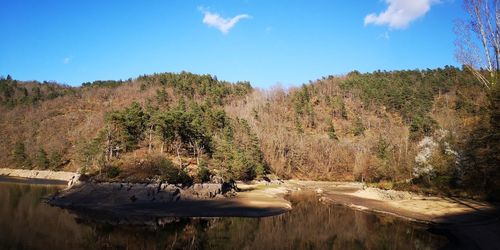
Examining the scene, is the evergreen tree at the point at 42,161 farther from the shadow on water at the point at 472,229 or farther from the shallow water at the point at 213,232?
the shadow on water at the point at 472,229

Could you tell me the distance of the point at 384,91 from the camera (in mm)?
170125

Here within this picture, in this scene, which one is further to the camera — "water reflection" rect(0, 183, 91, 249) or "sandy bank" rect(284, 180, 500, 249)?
"sandy bank" rect(284, 180, 500, 249)

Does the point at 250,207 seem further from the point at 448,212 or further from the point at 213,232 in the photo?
the point at 448,212

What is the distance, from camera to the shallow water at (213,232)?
93.8 ft

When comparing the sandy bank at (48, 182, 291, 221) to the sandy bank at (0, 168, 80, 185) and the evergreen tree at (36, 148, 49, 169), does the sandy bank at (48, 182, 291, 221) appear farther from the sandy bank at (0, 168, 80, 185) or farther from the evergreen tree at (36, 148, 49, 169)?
the evergreen tree at (36, 148, 49, 169)

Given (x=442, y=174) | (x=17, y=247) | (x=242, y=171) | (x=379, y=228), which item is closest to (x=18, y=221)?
(x=17, y=247)

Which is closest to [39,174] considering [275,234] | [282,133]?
[282,133]

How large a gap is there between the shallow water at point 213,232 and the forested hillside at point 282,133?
13.4 meters

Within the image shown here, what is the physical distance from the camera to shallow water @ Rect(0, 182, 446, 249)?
28.6 meters

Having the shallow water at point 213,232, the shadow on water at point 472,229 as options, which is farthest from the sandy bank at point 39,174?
the shadow on water at point 472,229

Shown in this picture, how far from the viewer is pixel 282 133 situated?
120 metres

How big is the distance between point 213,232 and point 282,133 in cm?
8826

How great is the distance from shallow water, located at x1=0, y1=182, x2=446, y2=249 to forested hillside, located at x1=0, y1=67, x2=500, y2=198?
1342 cm

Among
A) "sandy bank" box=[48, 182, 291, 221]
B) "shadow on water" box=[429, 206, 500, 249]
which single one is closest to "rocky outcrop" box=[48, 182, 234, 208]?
"sandy bank" box=[48, 182, 291, 221]
